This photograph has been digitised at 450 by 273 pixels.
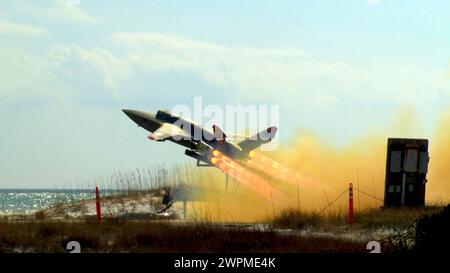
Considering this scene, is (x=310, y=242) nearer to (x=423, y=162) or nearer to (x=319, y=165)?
(x=423, y=162)

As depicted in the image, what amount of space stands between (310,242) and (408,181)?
14022 millimetres

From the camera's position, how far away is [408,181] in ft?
128

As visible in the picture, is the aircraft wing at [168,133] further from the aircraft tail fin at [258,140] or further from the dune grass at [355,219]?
the dune grass at [355,219]

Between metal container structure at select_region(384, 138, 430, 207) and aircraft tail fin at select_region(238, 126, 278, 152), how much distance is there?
18258mm

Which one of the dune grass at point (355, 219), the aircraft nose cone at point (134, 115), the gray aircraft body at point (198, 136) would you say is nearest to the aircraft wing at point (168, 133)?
the gray aircraft body at point (198, 136)

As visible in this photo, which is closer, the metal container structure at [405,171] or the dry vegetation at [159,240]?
the dry vegetation at [159,240]

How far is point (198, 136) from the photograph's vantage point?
55219 millimetres

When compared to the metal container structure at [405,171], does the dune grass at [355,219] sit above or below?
below

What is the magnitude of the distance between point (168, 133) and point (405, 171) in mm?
19449

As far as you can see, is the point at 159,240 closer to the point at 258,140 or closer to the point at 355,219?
the point at 355,219

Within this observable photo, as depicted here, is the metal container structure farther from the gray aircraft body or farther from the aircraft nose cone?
the aircraft nose cone

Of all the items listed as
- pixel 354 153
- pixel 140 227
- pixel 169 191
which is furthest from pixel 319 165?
pixel 140 227

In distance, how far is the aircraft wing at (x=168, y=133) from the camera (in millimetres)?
52600

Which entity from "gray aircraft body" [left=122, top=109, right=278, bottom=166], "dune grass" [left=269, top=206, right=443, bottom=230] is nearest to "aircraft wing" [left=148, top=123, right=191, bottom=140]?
"gray aircraft body" [left=122, top=109, right=278, bottom=166]
